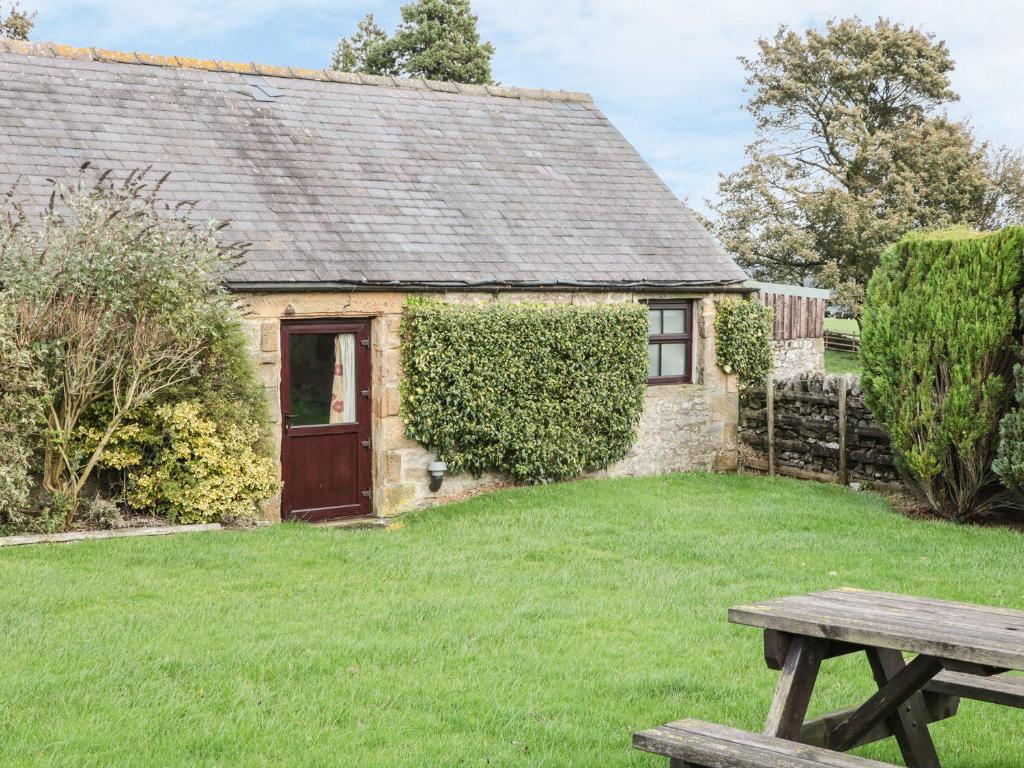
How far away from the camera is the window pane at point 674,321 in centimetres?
1658

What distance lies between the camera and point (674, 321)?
16656mm

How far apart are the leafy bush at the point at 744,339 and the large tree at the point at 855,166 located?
55.6 ft

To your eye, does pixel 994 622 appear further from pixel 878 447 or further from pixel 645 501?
pixel 878 447

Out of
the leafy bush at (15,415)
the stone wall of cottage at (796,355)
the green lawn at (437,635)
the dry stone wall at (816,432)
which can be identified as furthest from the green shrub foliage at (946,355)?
the stone wall of cottage at (796,355)

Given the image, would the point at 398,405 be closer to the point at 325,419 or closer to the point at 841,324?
the point at 325,419

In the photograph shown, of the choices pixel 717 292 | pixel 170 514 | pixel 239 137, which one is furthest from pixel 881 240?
pixel 170 514

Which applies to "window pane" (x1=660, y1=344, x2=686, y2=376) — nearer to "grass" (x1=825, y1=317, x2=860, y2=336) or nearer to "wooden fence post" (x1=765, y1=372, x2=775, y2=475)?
"wooden fence post" (x1=765, y1=372, x2=775, y2=475)

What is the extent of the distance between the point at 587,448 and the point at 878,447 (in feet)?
12.7

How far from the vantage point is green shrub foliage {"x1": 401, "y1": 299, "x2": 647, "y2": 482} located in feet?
46.0

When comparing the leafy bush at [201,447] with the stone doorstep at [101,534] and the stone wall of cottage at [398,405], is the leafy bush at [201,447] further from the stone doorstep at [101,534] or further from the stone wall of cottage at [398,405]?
the stone wall of cottage at [398,405]

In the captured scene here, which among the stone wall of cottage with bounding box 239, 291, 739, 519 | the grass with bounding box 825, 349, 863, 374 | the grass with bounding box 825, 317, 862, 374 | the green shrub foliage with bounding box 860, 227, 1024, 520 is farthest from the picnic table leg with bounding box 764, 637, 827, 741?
the grass with bounding box 825, 349, 863, 374

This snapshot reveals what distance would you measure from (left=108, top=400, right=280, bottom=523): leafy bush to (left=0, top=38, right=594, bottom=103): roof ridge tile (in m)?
6.30

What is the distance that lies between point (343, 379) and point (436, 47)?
2411 cm

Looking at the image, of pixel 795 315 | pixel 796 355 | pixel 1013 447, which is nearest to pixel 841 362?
pixel 796 355
